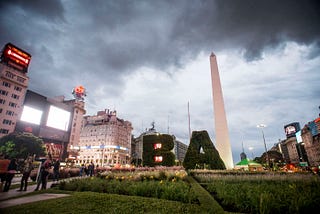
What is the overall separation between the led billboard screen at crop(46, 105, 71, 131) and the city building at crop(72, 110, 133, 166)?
3897 cm

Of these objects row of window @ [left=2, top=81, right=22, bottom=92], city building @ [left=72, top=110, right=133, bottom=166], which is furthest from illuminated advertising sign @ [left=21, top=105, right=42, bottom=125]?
city building @ [left=72, top=110, right=133, bottom=166]

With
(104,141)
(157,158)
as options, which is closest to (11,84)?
(157,158)

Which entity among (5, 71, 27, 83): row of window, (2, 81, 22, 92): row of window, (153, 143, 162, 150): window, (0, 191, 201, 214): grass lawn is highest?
(5, 71, 27, 83): row of window

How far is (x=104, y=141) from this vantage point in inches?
4437

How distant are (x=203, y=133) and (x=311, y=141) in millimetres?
84387

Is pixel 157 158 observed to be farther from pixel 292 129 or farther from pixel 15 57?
pixel 292 129

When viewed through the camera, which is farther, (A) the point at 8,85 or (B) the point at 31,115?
(B) the point at 31,115

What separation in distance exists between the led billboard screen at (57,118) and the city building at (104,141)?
38975 millimetres

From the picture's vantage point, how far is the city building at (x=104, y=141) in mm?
111125

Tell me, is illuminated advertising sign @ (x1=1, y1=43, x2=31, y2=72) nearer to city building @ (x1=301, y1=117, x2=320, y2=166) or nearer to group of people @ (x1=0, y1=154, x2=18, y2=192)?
group of people @ (x1=0, y1=154, x2=18, y2=192)

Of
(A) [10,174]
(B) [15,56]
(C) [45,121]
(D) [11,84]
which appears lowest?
(A) [10,174]

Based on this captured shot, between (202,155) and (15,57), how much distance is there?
7121 centimetres

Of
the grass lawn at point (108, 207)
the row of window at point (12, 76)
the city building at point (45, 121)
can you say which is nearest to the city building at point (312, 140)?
the grass lawn at point (108, 207)

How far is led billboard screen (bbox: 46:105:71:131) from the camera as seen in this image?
6682 centimetres
